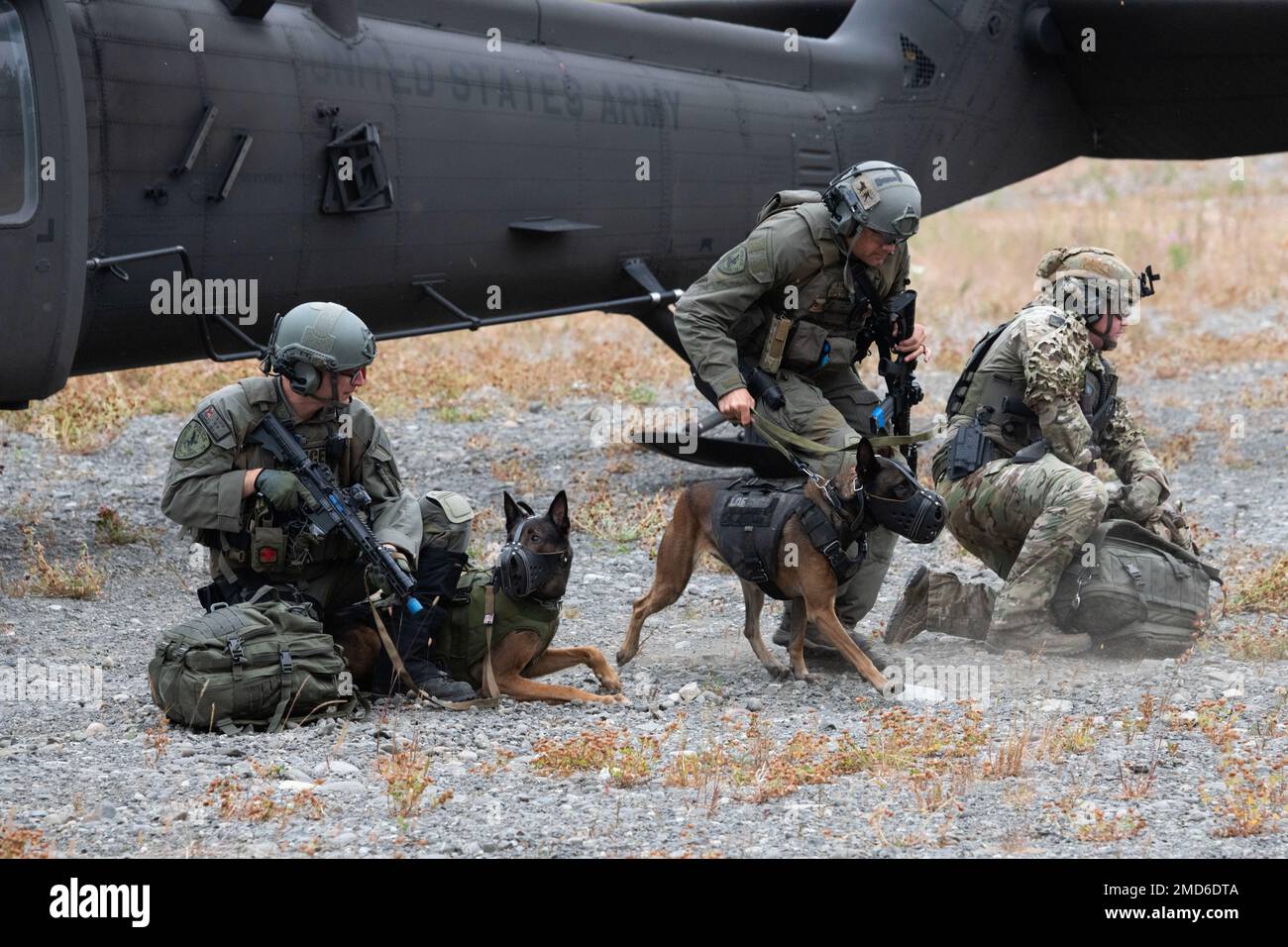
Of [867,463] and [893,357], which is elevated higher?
[893,357]

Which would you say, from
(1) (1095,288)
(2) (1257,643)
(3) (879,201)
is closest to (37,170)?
(3) (879,201)

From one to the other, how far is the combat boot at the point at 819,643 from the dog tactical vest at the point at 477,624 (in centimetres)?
135

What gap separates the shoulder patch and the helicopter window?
1.61 m

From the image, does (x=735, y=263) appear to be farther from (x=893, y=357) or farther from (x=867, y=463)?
(x=867, y=463)

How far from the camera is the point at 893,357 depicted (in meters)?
7.34

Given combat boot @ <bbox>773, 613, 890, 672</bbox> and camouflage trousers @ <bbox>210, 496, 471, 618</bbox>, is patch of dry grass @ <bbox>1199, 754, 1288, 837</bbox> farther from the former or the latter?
camouflage trousers @ <bbox>210, 496, 471, 618</bbox>

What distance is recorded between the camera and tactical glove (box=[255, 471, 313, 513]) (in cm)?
607

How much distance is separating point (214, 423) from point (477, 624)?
1.29 metres

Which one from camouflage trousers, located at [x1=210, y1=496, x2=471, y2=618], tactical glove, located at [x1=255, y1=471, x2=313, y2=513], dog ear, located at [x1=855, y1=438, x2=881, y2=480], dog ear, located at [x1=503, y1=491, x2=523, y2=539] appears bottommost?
camouflage trousers, located at [x1=210, y1=496, x2=471, y2=618]

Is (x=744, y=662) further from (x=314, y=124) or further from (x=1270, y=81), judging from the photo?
(x=1270, y=81)

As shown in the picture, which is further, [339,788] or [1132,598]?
[1132,598]

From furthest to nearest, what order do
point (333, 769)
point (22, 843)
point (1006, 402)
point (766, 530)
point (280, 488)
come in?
point (1006, 402) < point (766, 530) < point (280, 488) < point (333, 769) < point (22, 843)

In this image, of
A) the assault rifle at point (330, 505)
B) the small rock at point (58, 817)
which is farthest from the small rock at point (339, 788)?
the assault rifle at point (330, 505)

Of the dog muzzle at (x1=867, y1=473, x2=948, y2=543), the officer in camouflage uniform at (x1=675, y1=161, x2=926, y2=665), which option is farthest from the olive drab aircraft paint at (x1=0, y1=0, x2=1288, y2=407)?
the dog muzzle at (x1=867, y1=473, x2=948, y2=543)
